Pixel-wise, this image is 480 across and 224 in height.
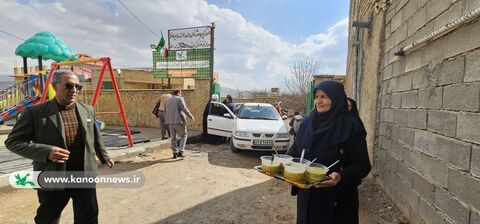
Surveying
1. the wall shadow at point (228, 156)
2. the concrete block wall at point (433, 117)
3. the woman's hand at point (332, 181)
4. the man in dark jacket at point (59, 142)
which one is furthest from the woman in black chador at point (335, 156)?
the wall shadow at point (228, 156)

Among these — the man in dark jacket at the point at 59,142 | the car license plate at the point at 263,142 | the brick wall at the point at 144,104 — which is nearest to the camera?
the man in dark jacket at the point at 59,142

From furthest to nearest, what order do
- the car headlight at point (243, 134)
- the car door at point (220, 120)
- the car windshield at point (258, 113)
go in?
the car door at point (220, 120), the car windshield at point (258, 113), the car headlight at point (243, 134)

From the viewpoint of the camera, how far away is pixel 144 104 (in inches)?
502

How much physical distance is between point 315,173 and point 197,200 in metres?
2.90

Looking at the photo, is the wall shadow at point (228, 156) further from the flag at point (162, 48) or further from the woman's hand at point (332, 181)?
the flag at point (162, 48)

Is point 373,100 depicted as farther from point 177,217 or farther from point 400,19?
point 177,217

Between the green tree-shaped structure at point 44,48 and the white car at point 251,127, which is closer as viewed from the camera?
the white car at point 251,127

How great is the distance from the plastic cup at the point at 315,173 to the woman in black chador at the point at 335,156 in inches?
4.3

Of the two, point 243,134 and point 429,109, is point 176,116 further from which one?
point 429,109

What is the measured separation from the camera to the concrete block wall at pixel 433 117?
206 cm

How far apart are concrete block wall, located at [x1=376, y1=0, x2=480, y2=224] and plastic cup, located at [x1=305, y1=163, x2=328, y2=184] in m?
1.19

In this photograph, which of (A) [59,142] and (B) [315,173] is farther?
(A) [59,142]

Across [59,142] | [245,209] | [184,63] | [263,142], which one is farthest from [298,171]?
[184,63]

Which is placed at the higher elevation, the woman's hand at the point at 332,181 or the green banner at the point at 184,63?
the green banner at the point at 184,63
